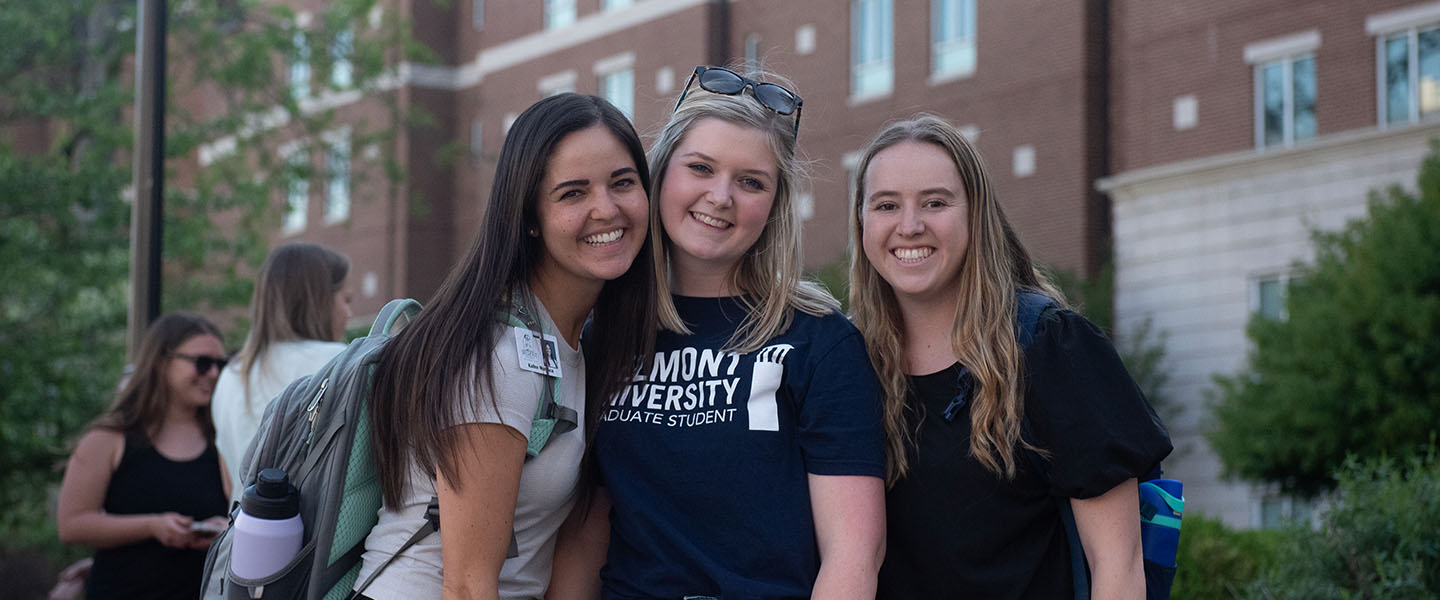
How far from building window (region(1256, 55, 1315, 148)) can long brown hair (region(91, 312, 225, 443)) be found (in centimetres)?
1852

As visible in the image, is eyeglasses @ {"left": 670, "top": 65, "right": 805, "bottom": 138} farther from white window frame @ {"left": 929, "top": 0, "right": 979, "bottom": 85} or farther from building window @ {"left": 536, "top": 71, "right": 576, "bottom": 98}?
building window @ {"left": 536, "top": 71, "right": 576, "bottom": 98}

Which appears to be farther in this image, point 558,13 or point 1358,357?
point 558,13

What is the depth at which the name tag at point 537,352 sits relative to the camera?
3445 mm

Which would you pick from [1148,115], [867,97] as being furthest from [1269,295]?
[867,97]

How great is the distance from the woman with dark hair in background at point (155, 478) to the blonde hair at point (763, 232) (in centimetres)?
300

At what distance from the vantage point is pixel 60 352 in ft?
52.5

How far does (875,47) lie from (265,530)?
2401cm

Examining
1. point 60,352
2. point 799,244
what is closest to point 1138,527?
point 799,244

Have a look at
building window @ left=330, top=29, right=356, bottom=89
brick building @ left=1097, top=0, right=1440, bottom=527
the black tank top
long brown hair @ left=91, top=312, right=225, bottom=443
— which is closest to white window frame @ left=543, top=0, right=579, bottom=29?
building window @ left=330, top=29, right=356, bottom=89

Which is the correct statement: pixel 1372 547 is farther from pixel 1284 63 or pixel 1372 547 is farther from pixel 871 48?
pixel 871 48

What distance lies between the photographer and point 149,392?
655 centimetres

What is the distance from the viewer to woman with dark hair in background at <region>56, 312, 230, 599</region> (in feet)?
20.7

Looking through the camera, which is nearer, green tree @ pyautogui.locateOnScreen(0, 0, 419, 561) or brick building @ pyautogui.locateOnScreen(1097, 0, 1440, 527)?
green tree @ pyautogui.locateOnScreen(0, 0, 419, 561)

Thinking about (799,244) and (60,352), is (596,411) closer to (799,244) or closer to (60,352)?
(799,244)
